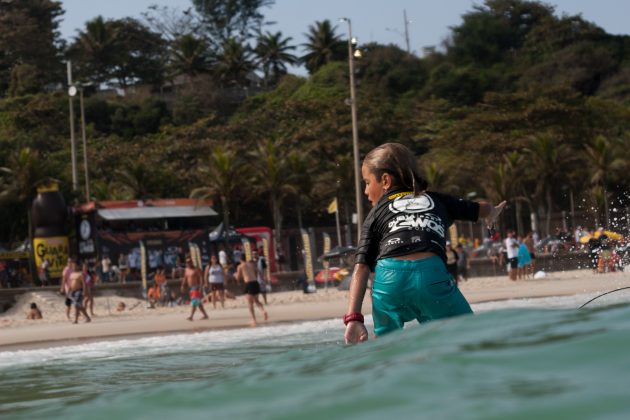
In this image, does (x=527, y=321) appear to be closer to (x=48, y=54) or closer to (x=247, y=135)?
(x=247, y=135)

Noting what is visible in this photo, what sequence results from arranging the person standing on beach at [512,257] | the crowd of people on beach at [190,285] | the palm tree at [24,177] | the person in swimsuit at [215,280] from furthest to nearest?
the palm tree at [24,177], the person standing on beach at [512,257], the person in swimsuit at [215,280], the crowd of people on beach at [190,285]

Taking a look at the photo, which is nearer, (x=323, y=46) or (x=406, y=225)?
(x=406, y=225)

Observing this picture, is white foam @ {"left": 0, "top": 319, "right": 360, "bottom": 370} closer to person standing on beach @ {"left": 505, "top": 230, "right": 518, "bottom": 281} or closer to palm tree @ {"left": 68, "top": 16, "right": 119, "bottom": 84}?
person standing on beach @ {"left": 505, "top": 230, "right": 518, "bottom": 281}

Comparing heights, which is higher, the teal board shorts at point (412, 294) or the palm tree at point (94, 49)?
the palm tree at point (94, 49)

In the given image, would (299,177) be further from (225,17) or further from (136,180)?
(225,17)

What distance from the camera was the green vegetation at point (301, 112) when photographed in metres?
54.7

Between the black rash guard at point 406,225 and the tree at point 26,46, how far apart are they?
284 feet

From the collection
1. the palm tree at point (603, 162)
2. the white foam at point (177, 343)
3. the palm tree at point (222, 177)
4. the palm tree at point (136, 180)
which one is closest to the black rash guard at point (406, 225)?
the white foam at point (177, 343)

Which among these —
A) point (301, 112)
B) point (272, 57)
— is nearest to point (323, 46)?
point (272, 57)

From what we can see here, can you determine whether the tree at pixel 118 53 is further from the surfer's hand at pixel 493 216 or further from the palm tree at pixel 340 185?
the surfer's hand at pixel 493 216

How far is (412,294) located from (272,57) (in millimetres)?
93828

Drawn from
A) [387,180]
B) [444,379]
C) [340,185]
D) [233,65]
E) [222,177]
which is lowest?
[444,379]

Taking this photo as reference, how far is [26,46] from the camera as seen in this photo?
297ft

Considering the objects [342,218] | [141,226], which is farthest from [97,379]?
[342,218]
